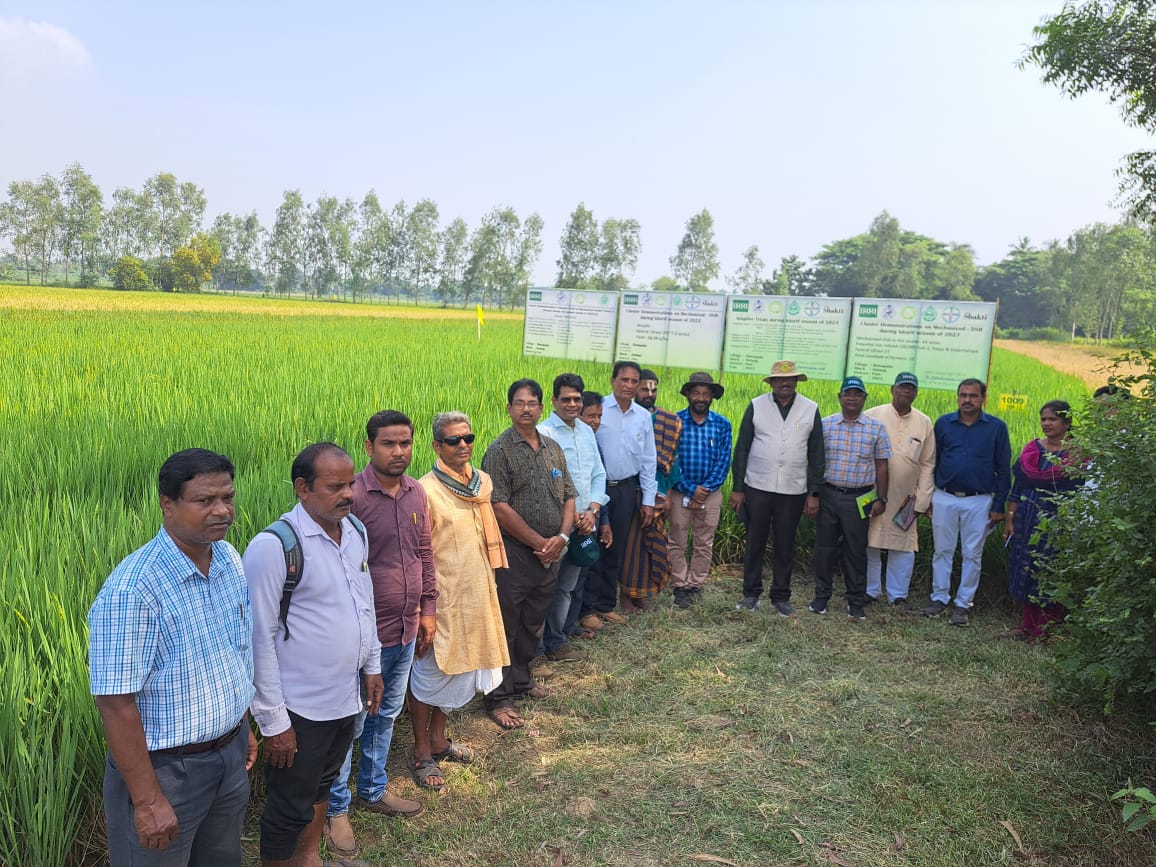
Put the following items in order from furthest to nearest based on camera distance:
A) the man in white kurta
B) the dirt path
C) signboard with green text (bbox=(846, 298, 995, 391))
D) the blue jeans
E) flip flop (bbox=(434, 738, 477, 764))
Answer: the dirt path
signboard with green text (bbox=(846, 298, 995, 391))
the man in white kurta
flip flop (bbox=(434, 738, 477, 764))
the blue jeans

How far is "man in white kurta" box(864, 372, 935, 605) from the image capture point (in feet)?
18.2

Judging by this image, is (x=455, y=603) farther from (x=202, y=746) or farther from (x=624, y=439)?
(x=624, y=439)

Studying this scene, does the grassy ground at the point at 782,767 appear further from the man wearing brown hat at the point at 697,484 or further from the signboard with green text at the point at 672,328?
the signboard with green text at the point at 672,328

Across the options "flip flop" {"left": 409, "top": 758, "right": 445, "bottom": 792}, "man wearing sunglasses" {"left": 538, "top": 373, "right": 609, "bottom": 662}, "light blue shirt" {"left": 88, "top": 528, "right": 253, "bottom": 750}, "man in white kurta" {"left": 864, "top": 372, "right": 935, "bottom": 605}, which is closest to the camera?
"light blue shirt" {"left": 88, "top": 528, "right": 253, "bottom": 750}

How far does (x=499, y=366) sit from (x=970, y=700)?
9112 millimetres

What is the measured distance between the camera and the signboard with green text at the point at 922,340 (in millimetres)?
7297

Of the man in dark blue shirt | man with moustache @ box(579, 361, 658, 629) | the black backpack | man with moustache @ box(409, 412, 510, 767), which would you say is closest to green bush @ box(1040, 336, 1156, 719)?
the man in dark blue shirt

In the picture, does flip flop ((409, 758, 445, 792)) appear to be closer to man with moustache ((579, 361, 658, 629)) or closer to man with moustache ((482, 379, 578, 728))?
man with moustache ((482, 379, 578, 728))

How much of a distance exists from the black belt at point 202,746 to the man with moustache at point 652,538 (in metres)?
3.60

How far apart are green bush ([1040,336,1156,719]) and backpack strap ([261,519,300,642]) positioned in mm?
2993

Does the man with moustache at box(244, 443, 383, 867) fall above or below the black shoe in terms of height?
above

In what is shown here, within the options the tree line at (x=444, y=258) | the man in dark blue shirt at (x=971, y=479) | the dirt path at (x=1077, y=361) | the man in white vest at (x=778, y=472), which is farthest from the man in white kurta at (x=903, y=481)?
the tree line at (x=444, y=258)

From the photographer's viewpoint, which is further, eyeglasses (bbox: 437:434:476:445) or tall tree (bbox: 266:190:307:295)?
tall tree (bbox: 266:190:307:295)

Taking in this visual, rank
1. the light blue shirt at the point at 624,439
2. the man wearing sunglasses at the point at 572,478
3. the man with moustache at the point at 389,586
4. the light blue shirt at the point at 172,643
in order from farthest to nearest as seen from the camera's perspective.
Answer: the light blue shirt at the point at 624,439 → the man wearing sunglasses at the point at 572,478 → the man with moustache at the point at 389,586 → the light blue shirt at the point at 172,643
